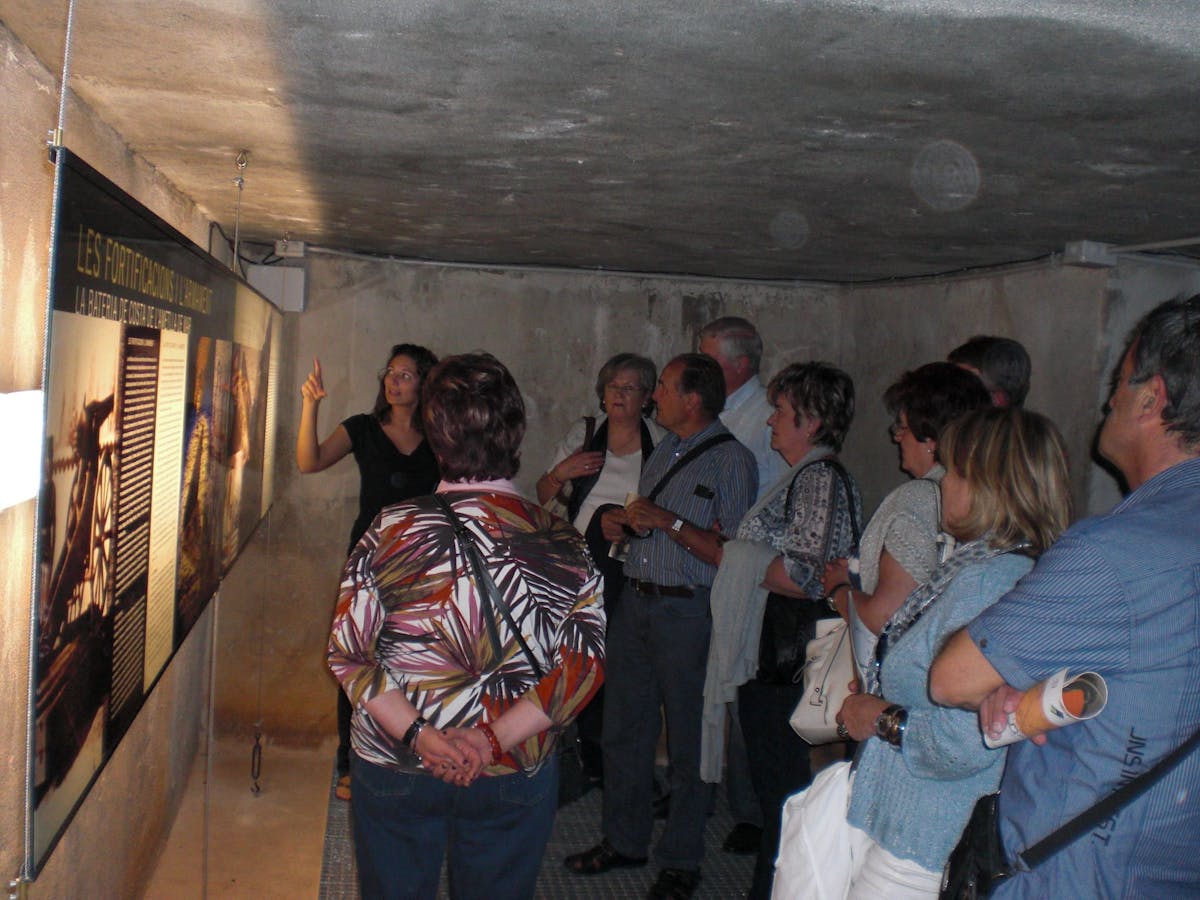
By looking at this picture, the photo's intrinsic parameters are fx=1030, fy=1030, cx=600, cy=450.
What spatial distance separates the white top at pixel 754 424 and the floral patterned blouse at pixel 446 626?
2.18 m

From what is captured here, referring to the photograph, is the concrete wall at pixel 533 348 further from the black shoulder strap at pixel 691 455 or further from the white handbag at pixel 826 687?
the white handbag at pixel 826 687

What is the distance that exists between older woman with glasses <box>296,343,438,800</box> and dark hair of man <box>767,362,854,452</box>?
1747 millimetres

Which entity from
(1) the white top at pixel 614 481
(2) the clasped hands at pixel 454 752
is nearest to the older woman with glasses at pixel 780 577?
(1) the white top at pixel 614 481

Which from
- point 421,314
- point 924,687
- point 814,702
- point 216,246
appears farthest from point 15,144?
point 421,314

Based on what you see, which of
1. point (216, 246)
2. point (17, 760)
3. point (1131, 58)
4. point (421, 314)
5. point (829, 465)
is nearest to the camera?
point (1131, 58)

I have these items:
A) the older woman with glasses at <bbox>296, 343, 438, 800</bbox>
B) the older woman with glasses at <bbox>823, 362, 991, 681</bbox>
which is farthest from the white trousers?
the older woman with glasses at <bbox>296, 343, 438, 800</bbox>

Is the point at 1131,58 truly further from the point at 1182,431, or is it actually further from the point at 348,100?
the point at 348,100

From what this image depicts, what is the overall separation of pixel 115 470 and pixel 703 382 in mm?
2260

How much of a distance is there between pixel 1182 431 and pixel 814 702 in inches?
48.5

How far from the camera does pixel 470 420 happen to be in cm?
219

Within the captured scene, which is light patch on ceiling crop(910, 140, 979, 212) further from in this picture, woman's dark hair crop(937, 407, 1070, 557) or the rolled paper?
the rolled paper

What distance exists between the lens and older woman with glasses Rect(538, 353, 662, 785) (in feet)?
13.8

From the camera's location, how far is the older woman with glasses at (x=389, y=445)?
176 inches

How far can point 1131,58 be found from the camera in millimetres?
1744
